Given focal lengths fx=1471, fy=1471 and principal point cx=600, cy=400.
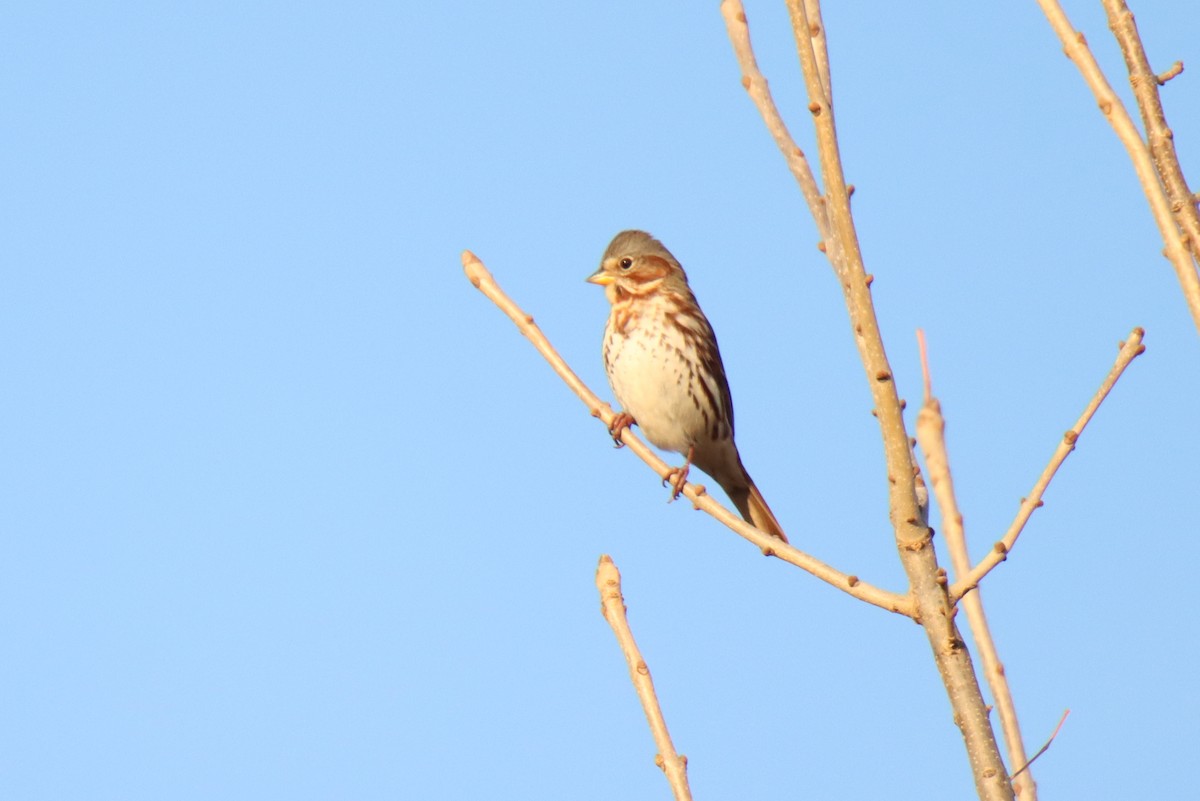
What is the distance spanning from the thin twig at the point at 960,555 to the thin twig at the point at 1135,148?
2.45 feet

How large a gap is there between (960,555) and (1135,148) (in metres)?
1.21

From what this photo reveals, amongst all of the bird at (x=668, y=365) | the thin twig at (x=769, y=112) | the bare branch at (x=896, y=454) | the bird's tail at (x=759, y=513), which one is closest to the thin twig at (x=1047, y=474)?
the bare branch at (x=896, y=454)

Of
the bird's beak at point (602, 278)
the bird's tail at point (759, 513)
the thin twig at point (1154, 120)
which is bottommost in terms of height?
the thin twig at point (1154, 120)

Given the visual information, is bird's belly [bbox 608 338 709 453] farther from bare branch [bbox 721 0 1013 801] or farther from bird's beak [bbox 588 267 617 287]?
bare branch [bbox 721 0 1013 801]

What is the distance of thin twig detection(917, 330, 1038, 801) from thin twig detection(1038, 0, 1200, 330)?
75 centimetres

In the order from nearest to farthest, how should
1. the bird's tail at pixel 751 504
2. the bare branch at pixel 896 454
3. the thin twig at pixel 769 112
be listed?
1. the bare branch at pixel 896 454
2. the thin twig at pixel 769 112
3. the bird's tail at pixel 751 504

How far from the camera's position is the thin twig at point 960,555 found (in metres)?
3.51

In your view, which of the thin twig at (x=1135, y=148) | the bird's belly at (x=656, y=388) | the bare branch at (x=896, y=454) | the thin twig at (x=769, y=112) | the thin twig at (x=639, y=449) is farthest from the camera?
the bird's belly at (x=656, y=388)

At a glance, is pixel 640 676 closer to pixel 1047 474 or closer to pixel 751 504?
pixel 1047 474

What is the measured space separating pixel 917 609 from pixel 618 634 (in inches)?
28.7

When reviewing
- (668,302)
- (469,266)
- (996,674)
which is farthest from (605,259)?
(996,674)

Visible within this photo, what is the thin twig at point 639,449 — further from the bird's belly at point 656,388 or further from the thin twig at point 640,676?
the bird's belly at point 656,388

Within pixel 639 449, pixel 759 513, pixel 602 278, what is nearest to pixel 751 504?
pixel 759 513

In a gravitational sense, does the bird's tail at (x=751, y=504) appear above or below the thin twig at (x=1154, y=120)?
above
